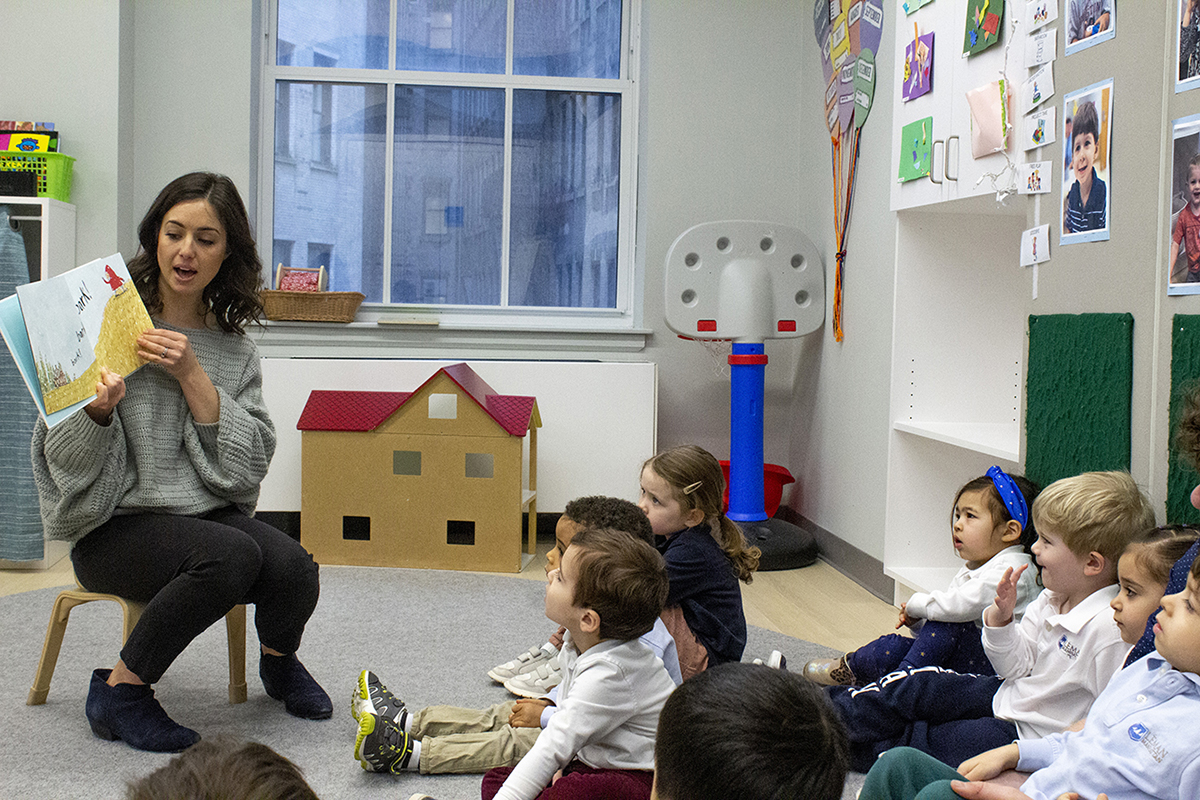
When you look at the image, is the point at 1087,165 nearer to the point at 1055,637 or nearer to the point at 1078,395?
the point at 1078,395

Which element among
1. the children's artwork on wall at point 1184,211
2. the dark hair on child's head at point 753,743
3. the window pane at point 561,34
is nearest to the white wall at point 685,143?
the window pane at point 561,34

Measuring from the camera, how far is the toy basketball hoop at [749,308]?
3592 mm

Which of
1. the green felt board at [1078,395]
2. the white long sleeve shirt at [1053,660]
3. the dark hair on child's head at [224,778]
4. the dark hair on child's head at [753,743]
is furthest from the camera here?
the green felt board at [1078,395]

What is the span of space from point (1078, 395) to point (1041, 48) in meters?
0.68

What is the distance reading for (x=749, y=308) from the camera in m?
3.61

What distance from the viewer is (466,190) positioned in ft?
13.8

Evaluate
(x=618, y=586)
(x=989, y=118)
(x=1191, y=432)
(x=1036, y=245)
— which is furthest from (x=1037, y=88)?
(x=618, y=586)

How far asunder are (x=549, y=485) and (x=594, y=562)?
245 centimetres

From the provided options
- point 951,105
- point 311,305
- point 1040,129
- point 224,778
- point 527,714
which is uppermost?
point 951,105

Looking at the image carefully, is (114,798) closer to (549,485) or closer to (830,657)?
(830,657)

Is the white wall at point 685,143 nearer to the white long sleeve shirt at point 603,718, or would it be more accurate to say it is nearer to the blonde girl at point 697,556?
the blonde girl at point 697,556

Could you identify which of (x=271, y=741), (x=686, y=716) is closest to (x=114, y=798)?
(x=271, y=741)

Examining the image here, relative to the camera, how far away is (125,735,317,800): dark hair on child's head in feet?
2.07

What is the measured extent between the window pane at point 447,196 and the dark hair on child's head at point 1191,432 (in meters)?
3.02
